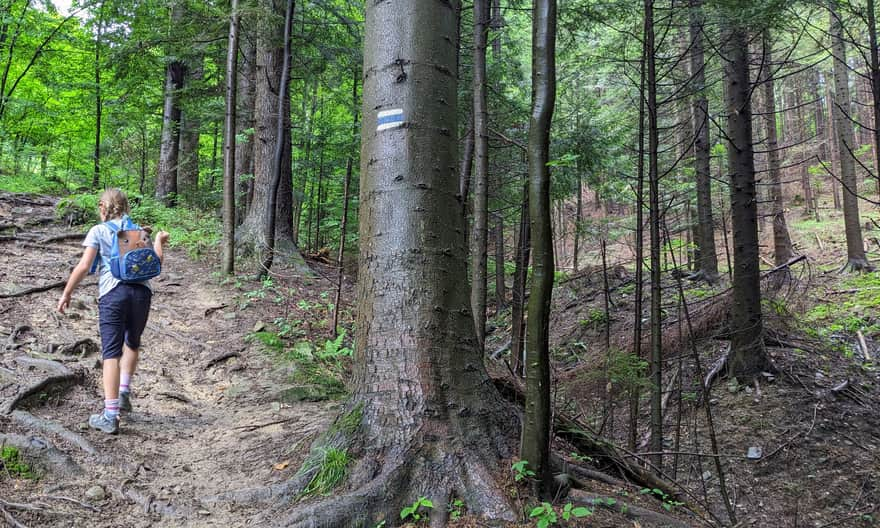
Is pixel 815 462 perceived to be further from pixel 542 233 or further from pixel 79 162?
pixel 79 162

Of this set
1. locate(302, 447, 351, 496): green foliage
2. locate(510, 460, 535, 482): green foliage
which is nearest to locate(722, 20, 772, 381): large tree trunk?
locate(510, 460, 535, 482): green foliage

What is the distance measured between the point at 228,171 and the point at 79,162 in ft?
49.9

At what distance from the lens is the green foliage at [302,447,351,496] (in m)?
2.62

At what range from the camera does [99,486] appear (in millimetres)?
2873

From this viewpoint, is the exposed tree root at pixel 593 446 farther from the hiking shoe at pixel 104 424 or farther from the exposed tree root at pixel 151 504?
the hiking shoe at pixel 104 424

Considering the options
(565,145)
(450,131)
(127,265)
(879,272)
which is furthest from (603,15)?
(879,272)

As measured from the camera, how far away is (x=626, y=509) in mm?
2715

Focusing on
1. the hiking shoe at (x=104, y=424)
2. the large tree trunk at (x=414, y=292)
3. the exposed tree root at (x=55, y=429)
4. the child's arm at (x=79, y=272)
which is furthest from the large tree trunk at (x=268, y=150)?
the large tree trunk at (x=414, y=292)

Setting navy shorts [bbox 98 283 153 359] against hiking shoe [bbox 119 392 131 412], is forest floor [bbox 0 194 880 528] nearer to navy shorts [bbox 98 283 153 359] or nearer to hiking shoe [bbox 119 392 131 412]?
hiking shoe [bbox 119 392 131 412]

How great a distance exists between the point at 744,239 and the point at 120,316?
765 cm

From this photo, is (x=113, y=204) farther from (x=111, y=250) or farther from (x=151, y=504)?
(x=151, y=504)

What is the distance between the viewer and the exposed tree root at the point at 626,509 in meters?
2.64

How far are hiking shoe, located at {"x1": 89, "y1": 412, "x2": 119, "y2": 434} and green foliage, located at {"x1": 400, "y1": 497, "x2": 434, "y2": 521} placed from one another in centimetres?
241

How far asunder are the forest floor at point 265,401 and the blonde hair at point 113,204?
136 centimetres
